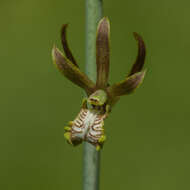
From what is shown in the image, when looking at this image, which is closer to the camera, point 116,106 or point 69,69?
point 69,69

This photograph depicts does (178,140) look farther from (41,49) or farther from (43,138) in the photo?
(41,49)

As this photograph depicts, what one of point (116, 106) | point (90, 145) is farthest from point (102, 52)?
point (116, 106)

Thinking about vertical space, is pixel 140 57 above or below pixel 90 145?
above

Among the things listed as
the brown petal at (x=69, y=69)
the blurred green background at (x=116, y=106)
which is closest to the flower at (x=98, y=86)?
the brown petal at (x=69, y=69)

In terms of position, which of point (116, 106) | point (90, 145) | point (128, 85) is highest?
point (116, 106)

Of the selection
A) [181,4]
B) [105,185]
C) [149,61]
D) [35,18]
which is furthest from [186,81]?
[35,18]

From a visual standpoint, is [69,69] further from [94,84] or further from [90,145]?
[90,145]

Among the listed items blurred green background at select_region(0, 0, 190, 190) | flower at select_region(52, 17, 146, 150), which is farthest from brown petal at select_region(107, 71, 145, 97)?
blurred green background at select_region(0, 0, 190, 190)
